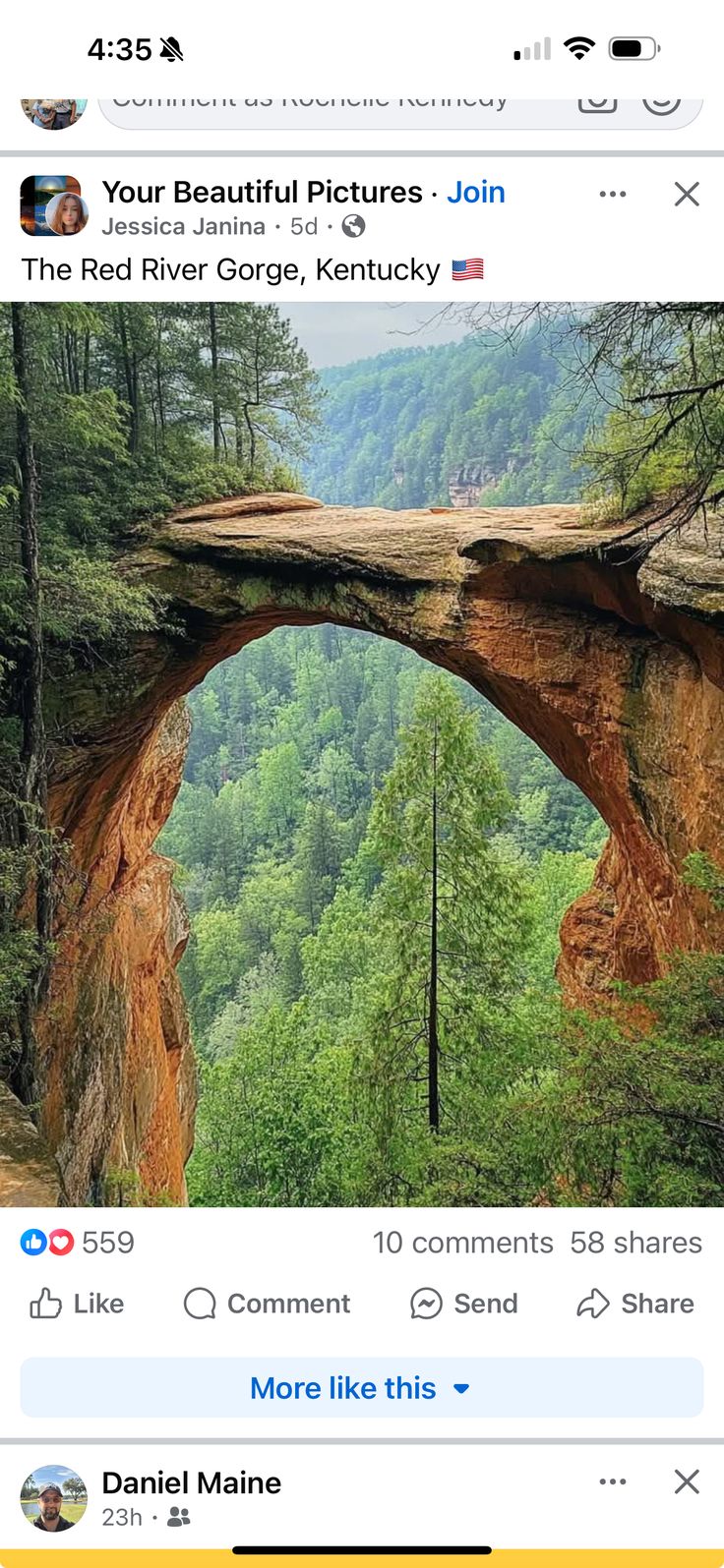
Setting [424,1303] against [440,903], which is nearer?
[424,1303]

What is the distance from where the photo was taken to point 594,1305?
3.31m

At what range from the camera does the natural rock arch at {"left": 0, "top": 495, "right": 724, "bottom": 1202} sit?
8711 millimetres

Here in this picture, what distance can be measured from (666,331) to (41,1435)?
5780mm
